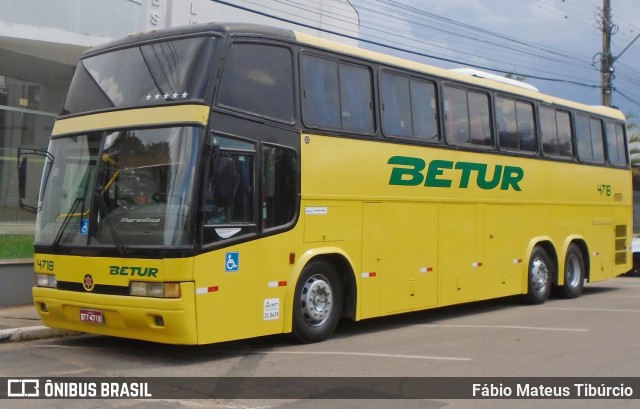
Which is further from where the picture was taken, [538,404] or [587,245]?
[587,245]

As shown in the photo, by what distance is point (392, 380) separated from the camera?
327 inches

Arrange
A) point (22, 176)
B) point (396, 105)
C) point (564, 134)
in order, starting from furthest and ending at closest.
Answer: point (564, 134) → point (396, 105) → point (22, 176)

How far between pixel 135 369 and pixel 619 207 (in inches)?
517

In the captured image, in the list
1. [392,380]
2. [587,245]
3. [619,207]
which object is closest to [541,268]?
[587,245]

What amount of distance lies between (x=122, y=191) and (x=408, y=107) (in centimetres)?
486

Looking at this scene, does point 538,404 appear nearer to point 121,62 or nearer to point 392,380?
point 392,380

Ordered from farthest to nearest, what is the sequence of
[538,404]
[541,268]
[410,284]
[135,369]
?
1. [541,268]
2. [410,284]
3. [135,369]
4. [538,404]

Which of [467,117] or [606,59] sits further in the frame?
[606,59]

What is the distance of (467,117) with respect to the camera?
13383 mm

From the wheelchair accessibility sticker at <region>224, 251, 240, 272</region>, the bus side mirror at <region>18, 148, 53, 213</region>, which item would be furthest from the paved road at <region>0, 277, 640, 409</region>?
the bus side mirror at <region>18, 148, 53, 213</region>

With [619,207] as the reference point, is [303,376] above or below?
below

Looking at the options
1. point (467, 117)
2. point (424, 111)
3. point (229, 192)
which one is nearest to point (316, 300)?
point (229, 192)

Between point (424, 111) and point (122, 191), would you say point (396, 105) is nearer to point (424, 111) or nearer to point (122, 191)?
point (424, 111)

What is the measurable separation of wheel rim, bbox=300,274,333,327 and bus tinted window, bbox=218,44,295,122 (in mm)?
2131
